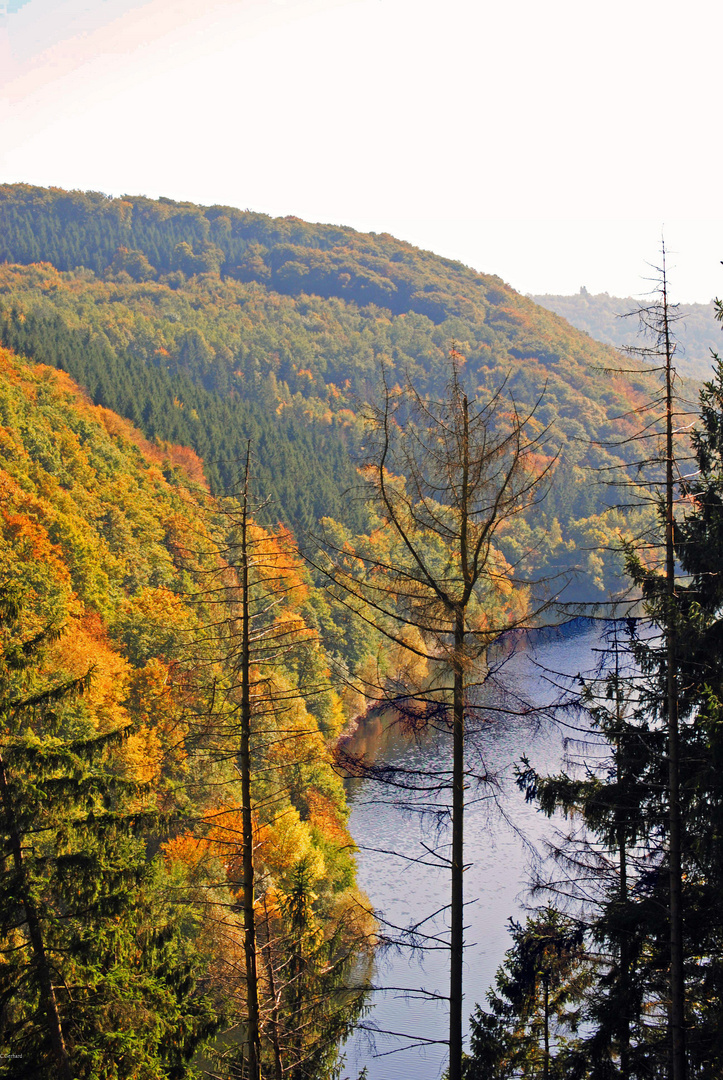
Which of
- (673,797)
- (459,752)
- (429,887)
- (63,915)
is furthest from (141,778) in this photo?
(673,797)

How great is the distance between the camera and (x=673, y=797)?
11.9m

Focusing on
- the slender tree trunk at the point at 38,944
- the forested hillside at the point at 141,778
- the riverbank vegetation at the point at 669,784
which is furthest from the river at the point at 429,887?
the slender tree trunk at the point at 38,944

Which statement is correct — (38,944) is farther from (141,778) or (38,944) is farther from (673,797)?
(141,778)

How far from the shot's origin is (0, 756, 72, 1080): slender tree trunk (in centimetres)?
1146

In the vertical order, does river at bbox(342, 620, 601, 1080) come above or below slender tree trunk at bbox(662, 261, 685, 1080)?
below

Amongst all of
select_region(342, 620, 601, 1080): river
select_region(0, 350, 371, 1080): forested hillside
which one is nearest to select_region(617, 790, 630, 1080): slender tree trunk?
select_region(0, 350, 371, 1080): forested hillside

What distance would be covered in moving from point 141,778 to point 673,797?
31.1 metres

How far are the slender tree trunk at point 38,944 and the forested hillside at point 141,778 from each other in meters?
0.03

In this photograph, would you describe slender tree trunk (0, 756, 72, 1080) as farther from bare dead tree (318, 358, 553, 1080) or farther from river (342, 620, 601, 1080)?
river (342, 620, 601, 1080)

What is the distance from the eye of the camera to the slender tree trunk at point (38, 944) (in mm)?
11461

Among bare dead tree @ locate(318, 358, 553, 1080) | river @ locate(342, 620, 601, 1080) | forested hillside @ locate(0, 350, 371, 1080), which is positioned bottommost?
river @ locate(342, 620, 601, 1080)

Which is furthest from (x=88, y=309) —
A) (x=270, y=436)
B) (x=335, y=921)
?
(x=335, y=921)

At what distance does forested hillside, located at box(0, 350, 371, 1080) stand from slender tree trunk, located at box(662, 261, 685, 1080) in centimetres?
429

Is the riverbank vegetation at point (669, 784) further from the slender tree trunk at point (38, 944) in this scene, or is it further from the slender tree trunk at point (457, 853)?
the slender tree trunk at point (38, 944)
